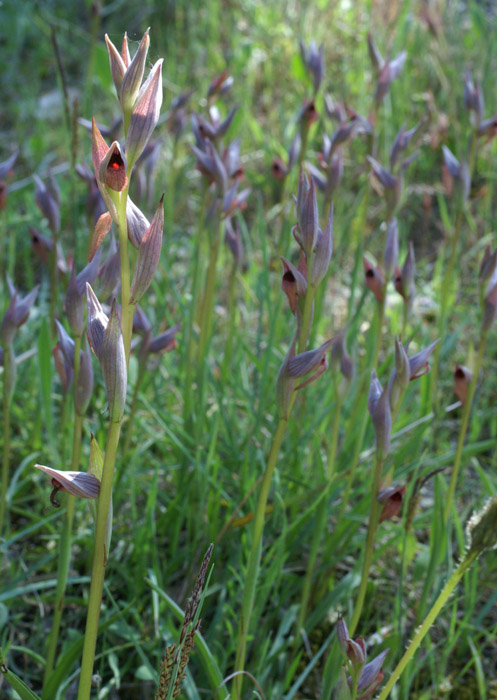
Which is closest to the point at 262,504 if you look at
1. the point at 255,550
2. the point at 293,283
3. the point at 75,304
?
the point at 255,550

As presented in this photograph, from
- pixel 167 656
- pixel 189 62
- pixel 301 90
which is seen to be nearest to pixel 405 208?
pixel 301 90

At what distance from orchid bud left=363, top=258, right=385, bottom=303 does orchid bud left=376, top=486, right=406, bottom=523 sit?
463 millimetres

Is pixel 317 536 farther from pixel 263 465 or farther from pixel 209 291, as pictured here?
pixel 209 291

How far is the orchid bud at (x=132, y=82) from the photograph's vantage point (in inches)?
28.0

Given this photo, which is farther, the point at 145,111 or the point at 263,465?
the point at 263,465

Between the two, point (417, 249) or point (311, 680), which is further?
point (417, 249)

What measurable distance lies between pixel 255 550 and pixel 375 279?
60cm

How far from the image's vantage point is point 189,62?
417 centimetres

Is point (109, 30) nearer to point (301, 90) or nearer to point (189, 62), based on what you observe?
point (189, 62)

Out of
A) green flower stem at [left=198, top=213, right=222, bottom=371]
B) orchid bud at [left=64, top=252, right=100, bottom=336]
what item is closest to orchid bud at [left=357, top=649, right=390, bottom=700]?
orchid bud at [left=64, top=252, right=100, bottom=336]

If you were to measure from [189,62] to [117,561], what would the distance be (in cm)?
338

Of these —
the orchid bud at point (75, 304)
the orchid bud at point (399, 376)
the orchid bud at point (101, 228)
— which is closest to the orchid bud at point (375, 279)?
the orchid bud at point (399, 376)

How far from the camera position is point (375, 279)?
1375 millimetres

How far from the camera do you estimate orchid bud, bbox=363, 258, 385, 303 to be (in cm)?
136
